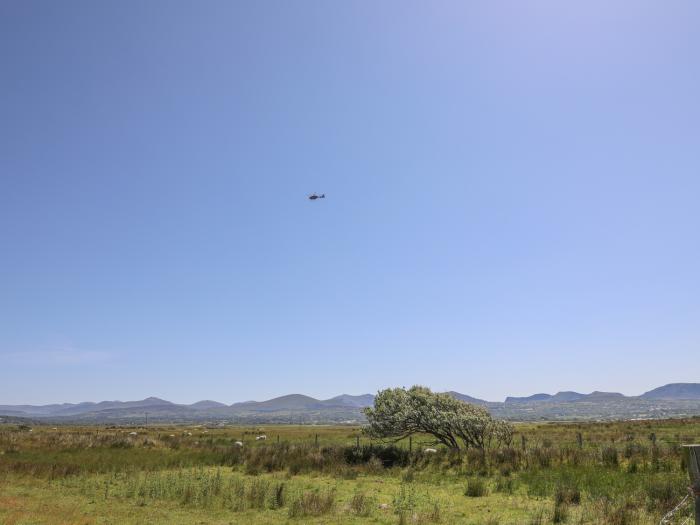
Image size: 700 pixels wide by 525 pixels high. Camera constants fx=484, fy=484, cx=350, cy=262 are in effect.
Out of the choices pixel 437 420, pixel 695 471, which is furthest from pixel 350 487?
pixel 695 471

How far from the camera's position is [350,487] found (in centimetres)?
2162

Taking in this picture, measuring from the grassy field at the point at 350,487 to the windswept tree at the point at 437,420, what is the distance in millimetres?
2621

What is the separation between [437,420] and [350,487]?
489 inches

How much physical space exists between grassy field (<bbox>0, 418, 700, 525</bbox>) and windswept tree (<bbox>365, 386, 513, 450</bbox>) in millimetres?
2621

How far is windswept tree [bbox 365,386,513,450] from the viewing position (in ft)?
107

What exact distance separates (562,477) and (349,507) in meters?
9.82

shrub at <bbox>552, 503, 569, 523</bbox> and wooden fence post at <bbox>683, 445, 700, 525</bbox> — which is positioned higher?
wooden fence post at <bbox>683, 445, 700, 525</bbox>

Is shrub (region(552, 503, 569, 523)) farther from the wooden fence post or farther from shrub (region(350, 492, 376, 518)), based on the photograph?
the wooden fence post

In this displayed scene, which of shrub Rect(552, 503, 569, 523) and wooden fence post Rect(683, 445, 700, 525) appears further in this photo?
shrub Rect(552, 503, 569, 523)

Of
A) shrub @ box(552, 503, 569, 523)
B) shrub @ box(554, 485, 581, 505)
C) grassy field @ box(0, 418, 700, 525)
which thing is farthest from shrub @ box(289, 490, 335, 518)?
shrub @ box(554, 485, 581, 505)

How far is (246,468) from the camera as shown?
27453 mm

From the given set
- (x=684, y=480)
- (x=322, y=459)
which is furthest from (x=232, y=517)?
(x=684, y=480)

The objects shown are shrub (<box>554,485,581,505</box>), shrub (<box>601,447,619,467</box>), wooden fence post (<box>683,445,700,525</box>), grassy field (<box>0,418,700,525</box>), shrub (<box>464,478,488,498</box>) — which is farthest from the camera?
shrub (<box>601,447,619,467</box>)

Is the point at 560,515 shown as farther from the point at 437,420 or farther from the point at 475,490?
the point at 437,420
